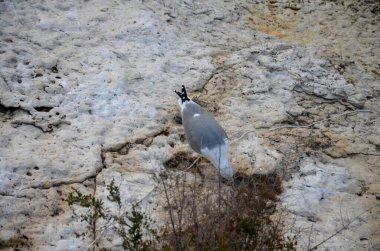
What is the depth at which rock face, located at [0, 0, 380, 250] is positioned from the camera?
2883 mm

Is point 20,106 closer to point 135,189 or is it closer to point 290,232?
point 135,189

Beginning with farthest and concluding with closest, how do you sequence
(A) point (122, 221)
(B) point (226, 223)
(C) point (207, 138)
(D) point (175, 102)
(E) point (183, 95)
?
(D) point (175, 102)
(E) point (183, 95)
(C) point (207, 138)
(A) point (122, 221)
(B) point (226, 223)

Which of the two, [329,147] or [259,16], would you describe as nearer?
[329,147]

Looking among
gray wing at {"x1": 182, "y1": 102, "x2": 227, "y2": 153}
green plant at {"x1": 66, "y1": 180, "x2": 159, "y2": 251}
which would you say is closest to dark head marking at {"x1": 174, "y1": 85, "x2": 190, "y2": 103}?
gray wing at {"x1": 182, "y1": 102, "x2": 227, "y2": 153}

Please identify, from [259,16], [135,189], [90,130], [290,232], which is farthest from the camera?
[259,16]

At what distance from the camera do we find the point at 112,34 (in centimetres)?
400

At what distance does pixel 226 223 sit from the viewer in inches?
95.9

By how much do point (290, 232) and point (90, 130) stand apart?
149 centimetres

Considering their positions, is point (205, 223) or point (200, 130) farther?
point (200, 130)

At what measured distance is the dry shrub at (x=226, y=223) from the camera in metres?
2.37

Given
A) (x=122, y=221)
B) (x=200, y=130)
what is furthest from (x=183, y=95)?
(x=122, y=221)

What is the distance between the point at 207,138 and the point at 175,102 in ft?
2.16

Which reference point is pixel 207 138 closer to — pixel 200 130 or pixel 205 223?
pixel 200 130

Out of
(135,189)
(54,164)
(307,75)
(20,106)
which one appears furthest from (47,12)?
(307,75)
